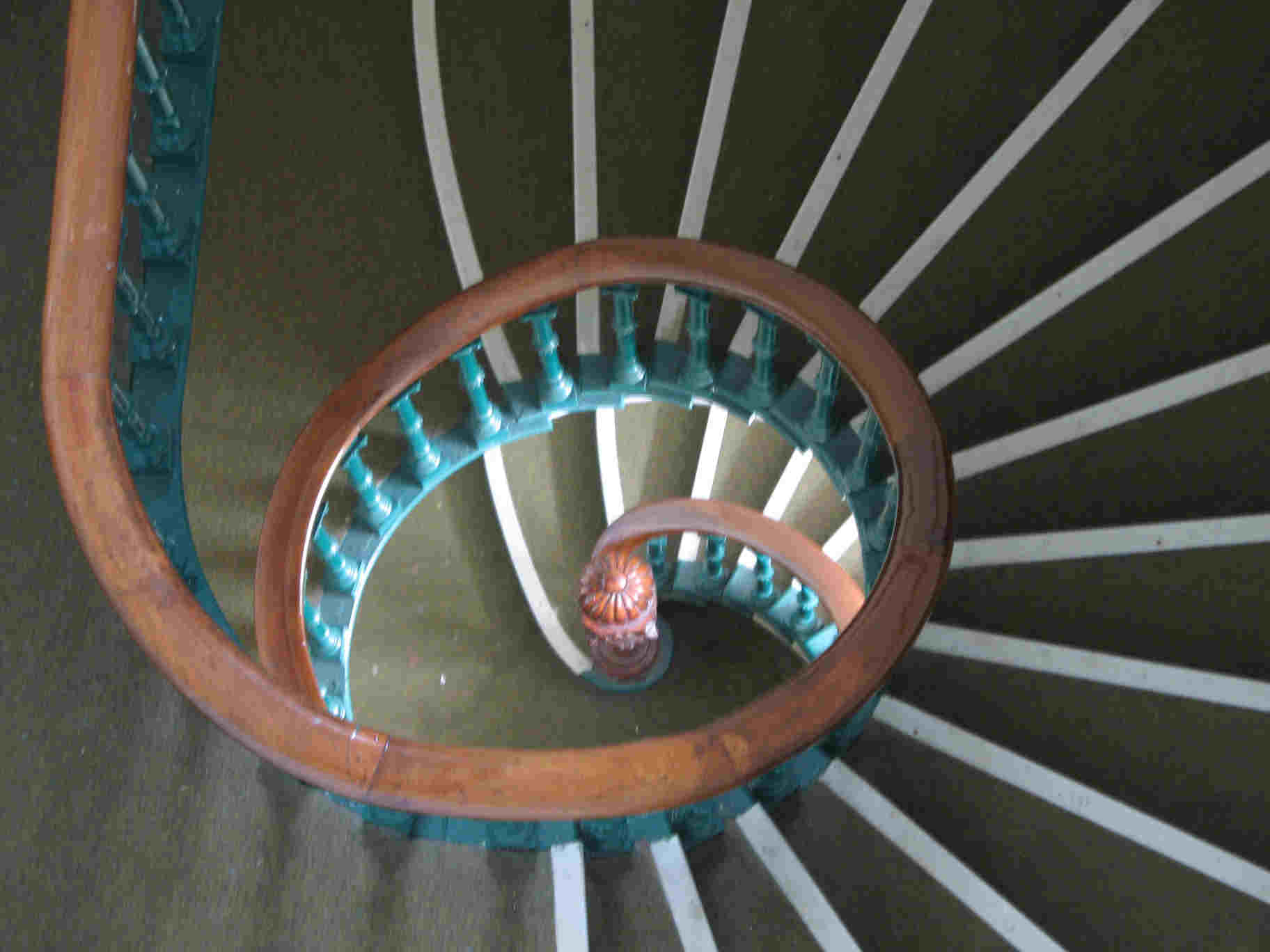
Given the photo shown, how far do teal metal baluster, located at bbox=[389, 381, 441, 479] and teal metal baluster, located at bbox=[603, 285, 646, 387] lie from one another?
1.76 feet

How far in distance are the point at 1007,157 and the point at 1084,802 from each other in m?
1.33

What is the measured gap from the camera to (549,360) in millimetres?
3000

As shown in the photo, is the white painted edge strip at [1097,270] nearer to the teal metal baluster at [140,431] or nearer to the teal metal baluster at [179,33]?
the teal metal baluster at [140,431]

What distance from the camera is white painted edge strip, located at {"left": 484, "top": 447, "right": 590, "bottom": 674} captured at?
4141 mm

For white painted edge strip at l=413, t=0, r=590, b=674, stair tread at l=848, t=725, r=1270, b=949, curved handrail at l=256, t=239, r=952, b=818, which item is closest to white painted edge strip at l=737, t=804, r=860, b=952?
stair tread at l=848, t=725, r=1270, b=949

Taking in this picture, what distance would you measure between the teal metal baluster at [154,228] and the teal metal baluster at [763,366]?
1259 millimetres

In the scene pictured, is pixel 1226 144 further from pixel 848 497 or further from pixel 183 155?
pixel 183 155

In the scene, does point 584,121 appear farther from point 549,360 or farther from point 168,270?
point 168,270

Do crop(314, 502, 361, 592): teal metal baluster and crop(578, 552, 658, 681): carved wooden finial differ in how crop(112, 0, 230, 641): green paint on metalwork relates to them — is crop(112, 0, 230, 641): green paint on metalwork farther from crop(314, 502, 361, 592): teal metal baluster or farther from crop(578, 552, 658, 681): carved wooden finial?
crop(578, 552, 658, 681): carved wooden finial

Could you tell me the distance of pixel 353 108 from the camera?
326 centimetres

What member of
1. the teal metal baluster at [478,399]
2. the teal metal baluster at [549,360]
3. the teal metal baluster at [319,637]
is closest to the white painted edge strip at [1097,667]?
the teal metal baluster at [549,360]

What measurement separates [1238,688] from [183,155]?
2.29m

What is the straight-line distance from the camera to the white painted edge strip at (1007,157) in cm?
230

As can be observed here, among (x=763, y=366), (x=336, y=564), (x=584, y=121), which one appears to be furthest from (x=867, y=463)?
(x=336, y=564)
